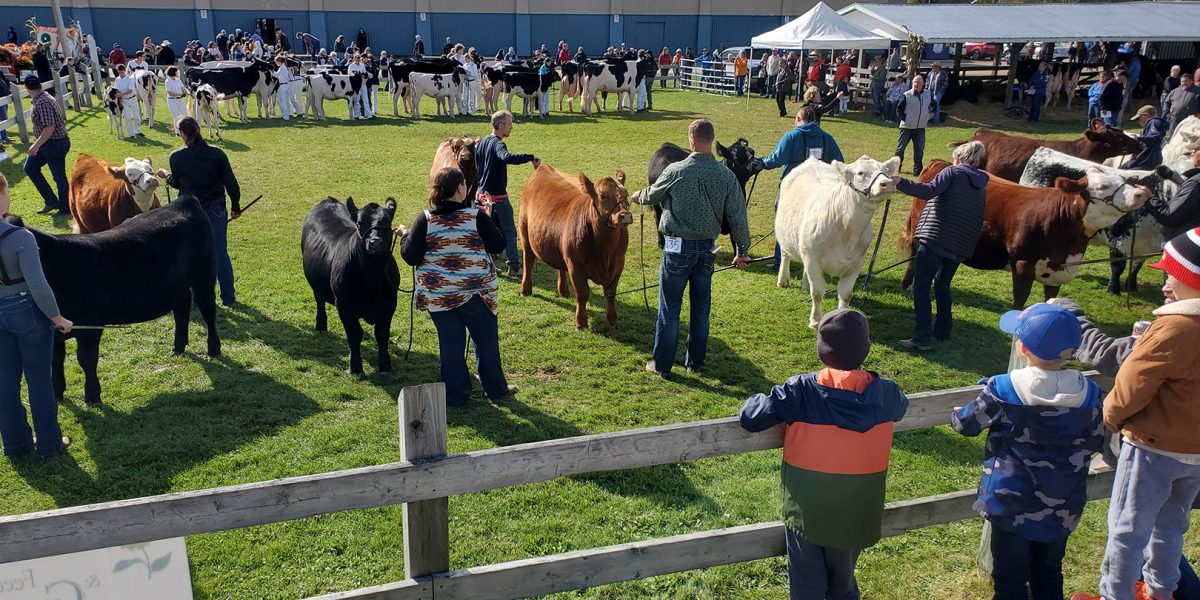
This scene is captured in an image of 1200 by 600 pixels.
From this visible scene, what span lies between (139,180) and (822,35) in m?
19.2

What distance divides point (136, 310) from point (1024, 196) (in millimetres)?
7946

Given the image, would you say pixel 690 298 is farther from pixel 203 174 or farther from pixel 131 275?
pixel 203 174

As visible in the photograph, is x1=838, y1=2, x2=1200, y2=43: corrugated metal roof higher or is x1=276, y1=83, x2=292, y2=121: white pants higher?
x1=838, y1=2, x2=1200, y2=43: corrugated metal roof

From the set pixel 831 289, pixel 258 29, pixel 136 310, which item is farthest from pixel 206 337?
pixel 258 29

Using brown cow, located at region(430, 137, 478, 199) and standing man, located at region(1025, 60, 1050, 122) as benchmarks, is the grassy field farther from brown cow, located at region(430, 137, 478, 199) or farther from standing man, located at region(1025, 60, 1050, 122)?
standing man, located at region(1025, 60, 1050, 122)

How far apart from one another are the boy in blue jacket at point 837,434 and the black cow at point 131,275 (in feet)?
16.7

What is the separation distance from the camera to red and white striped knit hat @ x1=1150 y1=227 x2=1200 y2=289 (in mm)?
3113

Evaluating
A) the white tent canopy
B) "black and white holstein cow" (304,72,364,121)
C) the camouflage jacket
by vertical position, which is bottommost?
the camouflage jacket

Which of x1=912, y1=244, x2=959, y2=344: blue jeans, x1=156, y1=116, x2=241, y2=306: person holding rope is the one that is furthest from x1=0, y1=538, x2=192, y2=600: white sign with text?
x1=912, y1=244, x2=959, y2=344: blue jeans

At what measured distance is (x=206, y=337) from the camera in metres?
7.60

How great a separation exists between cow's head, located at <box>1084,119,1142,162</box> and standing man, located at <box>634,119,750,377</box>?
28.1ft

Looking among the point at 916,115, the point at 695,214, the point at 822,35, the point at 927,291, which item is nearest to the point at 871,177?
the point at 927,291

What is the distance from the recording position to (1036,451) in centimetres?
321

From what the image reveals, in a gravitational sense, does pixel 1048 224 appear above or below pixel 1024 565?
above
